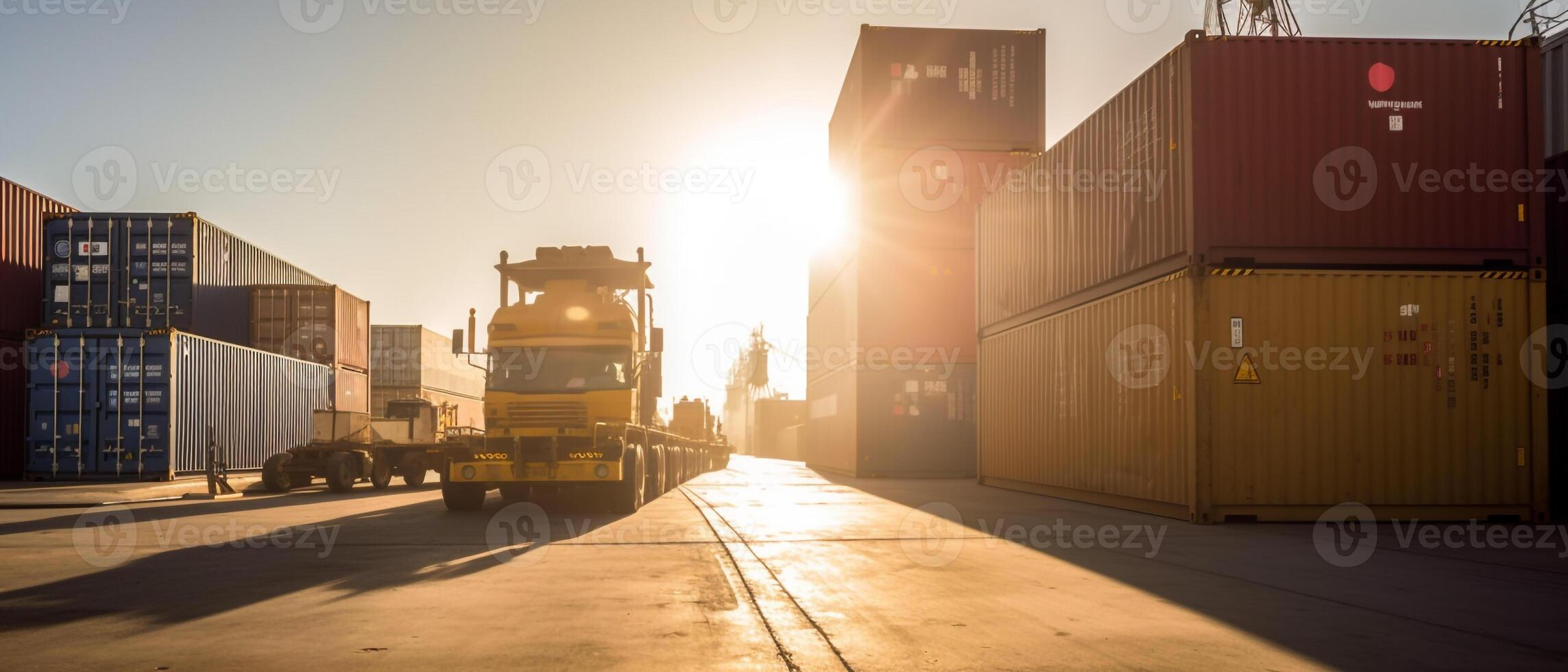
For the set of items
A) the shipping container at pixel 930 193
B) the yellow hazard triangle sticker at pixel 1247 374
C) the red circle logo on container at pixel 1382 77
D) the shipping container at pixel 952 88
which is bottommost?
the yellow hazard triangle sticker at pixel 1247 374

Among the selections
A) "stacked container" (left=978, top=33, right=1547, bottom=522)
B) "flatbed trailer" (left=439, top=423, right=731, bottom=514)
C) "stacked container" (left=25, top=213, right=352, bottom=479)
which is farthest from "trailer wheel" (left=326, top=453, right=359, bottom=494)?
"stacked container" (left=978, top=33, right=1547, bottom=522)

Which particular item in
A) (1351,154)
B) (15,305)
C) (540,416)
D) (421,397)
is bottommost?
(421,397)

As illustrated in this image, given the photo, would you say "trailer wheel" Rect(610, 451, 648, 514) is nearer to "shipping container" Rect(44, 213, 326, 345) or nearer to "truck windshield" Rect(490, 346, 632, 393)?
"truck windshield" Rect(490, 346, 632, 393)

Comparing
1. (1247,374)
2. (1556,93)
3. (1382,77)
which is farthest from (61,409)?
(1556,93)

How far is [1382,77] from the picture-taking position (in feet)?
43.4

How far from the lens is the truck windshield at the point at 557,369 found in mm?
15273

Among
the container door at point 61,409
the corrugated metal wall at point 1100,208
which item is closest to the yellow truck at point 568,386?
the corrugated metal wall at point 1100,208

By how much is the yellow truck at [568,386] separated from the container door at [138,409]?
8.60 m

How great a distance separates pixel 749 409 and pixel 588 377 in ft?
269

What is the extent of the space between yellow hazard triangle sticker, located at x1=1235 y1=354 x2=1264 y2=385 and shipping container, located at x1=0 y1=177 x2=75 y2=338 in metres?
24.3

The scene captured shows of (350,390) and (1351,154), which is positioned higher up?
(1351,154)

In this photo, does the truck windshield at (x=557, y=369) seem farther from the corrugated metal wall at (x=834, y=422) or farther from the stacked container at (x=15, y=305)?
the stacked container at (x=15, y=305)

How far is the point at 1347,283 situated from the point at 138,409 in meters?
22.2

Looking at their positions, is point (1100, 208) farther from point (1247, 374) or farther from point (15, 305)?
point (15, 305)
